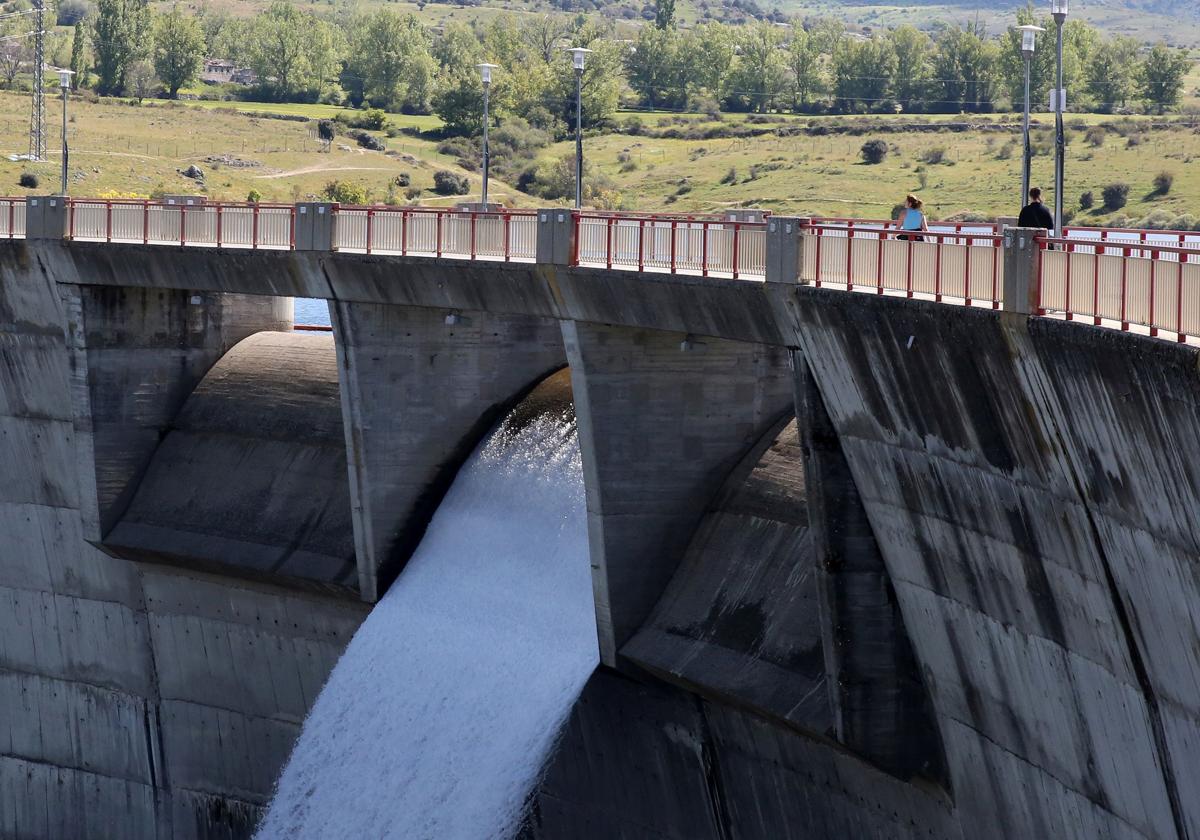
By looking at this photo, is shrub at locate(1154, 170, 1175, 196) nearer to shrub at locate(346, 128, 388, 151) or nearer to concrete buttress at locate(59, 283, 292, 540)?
concrete buttress at locate(59, 283, 292, 540)

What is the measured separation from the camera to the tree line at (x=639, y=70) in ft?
438

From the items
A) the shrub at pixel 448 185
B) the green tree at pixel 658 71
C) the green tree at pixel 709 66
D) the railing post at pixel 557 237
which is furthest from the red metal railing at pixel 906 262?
the green tree at pixel 658 71

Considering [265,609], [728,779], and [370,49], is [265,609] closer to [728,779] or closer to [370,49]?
[728,779]

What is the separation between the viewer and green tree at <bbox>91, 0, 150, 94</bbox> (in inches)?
6240

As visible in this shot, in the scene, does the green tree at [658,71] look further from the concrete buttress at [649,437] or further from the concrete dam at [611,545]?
the concrete buttress at [649,437]

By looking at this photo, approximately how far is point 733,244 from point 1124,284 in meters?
9.42

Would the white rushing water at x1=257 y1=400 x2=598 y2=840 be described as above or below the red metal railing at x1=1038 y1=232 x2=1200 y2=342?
below

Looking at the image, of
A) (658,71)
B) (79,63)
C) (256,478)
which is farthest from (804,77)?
(256,478)

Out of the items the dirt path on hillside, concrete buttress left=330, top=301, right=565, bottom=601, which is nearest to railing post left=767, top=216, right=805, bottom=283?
concrete buttress left=330, top=301, right=565, bottom=601

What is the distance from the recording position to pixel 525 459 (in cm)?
3975

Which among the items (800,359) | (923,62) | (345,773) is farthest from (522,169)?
(800,359)

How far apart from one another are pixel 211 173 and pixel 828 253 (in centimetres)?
9410

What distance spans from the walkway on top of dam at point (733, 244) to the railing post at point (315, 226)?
3cm

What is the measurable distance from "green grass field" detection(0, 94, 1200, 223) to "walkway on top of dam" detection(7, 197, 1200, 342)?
153 feet
